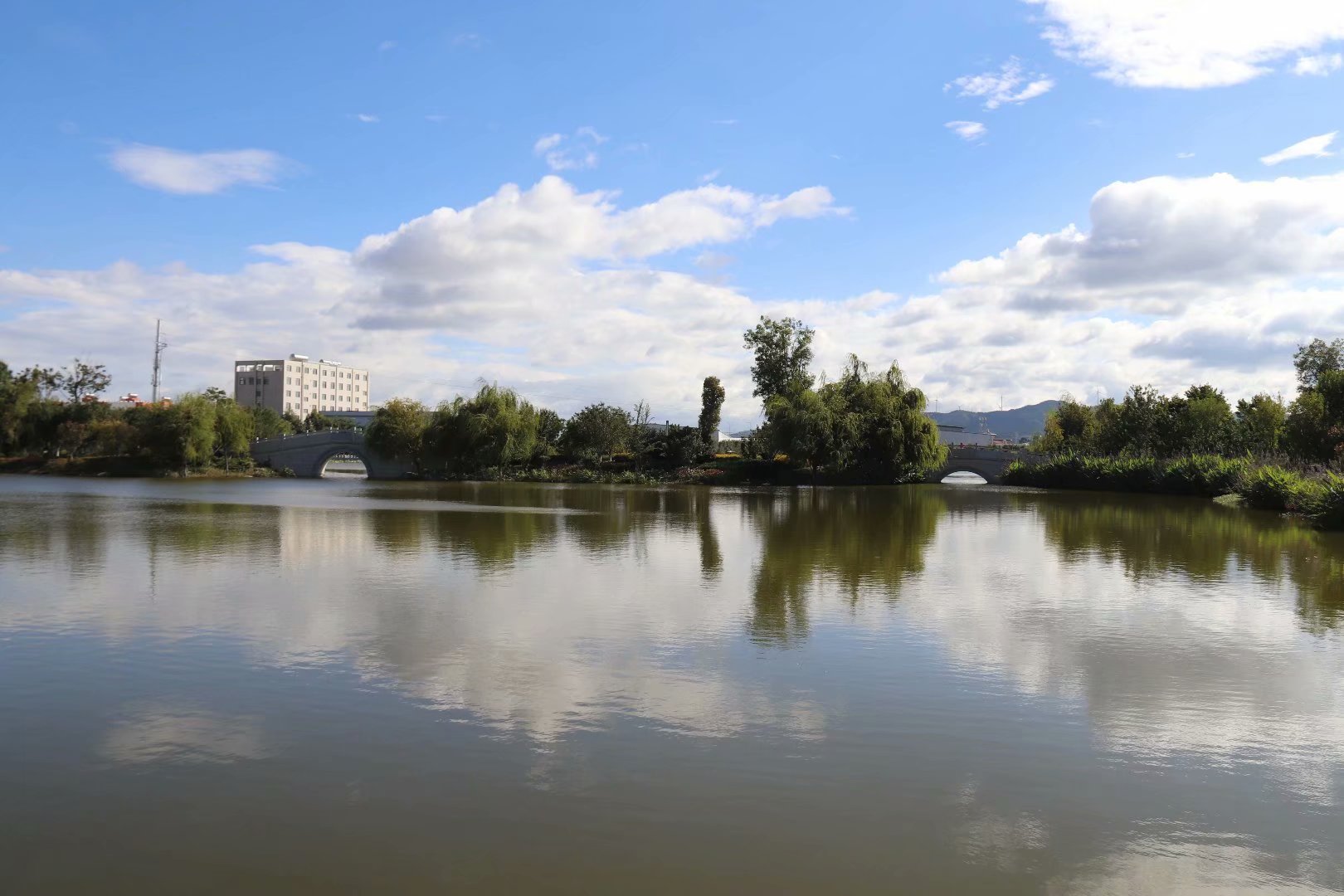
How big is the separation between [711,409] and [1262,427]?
37104 millimetres

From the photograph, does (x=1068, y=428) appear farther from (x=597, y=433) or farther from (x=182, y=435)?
(x=182, y=435)

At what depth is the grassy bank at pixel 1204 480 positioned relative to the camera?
27.0 metres

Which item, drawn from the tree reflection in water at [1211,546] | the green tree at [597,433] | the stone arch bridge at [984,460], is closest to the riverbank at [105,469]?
the green tree at [597,433]

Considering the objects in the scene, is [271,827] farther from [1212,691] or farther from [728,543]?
[728,543]

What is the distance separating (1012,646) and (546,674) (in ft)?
17.2

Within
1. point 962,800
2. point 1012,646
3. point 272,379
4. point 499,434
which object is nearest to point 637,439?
point 499,434

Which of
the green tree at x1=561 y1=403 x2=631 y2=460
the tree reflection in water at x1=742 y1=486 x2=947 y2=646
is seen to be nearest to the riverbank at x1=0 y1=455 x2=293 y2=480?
the green tree at x1=561 y1=403 x2=631 y2=460

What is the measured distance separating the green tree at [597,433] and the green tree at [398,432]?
36.6 feet

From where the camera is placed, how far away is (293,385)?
17550cm

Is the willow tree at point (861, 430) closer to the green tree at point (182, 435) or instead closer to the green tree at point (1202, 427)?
the green tree at point (1202, 427)

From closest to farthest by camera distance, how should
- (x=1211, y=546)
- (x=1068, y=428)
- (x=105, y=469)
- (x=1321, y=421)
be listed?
1. (x=1211, y=546)
2. (x=1321, y=421)
3. (x=105, y=469)
4. (x=1068, y=428)

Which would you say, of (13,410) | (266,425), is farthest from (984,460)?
(13,410)

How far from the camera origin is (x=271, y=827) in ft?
18.0

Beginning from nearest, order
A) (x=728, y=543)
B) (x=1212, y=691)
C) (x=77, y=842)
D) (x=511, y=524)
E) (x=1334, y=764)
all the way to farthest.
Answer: (x=77, y=842), (x=1334, y=764), (x=1212, y=691), (x=728, y=543), (x=511, y=524)
